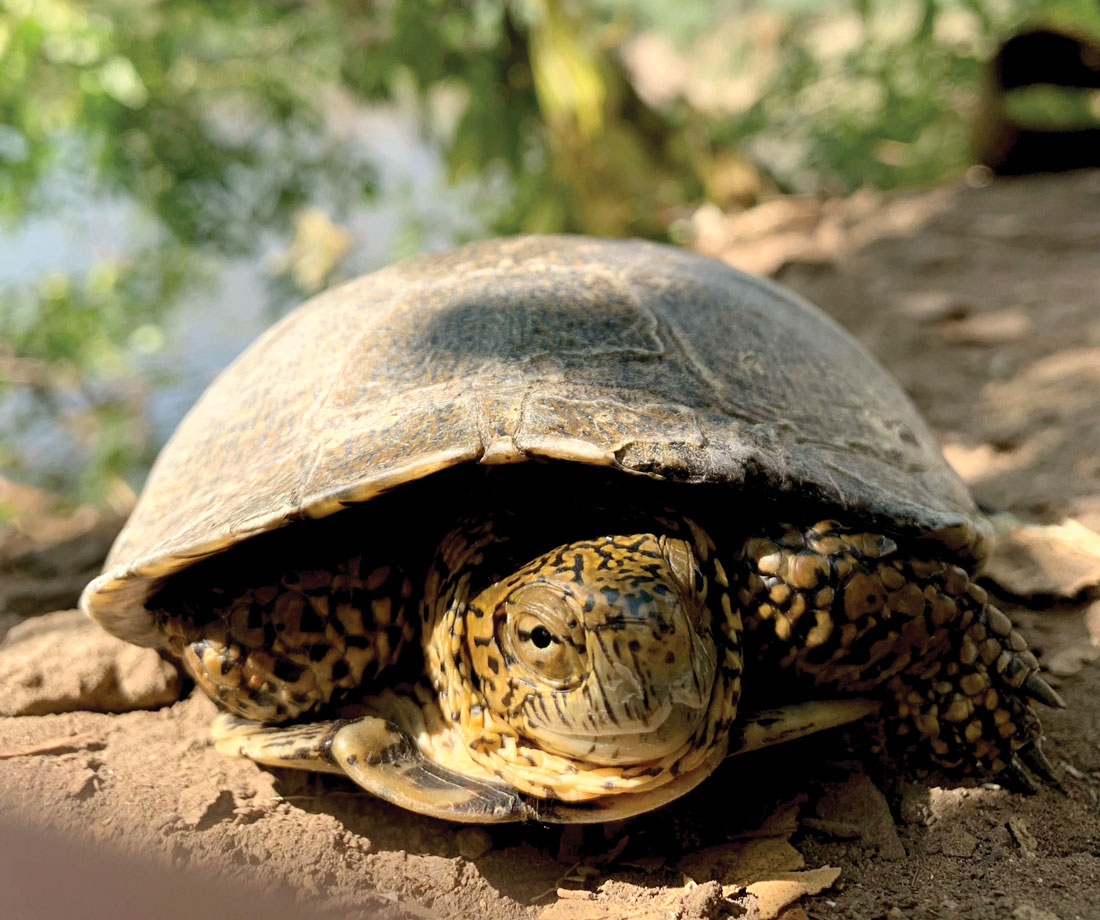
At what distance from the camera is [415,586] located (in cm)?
176

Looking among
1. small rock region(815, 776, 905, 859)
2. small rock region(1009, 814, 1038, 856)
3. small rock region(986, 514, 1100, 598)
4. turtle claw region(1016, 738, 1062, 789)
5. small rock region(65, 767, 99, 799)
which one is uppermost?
small rock region(65, 767, 99, 799)

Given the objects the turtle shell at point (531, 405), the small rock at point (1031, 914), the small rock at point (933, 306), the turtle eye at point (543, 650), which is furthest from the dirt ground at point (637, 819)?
the small rock at point (933, 306)

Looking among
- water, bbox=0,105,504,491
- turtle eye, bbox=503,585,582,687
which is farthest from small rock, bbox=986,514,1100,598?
water, bbox=0,105,504,491

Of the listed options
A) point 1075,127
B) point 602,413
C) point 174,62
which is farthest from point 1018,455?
point 174,62

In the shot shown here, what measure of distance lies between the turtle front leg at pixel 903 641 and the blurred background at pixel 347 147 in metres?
4.58

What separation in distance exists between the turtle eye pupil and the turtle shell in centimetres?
30

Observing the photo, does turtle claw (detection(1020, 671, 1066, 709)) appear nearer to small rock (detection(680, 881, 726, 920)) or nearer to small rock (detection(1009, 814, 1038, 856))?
small rock (detection(1009, 814, 1038, 856))

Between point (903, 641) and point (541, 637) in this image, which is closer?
point (541, 637)

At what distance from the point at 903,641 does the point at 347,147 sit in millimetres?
6696

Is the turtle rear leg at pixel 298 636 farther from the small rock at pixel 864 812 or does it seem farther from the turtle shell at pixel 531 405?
the small rock at pixel 864 812

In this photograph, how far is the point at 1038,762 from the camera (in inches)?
68.2

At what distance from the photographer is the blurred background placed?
19.2 feet

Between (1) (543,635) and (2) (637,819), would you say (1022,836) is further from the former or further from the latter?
(1) (543,635)

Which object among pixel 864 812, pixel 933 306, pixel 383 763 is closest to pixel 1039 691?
pixel 864 812
